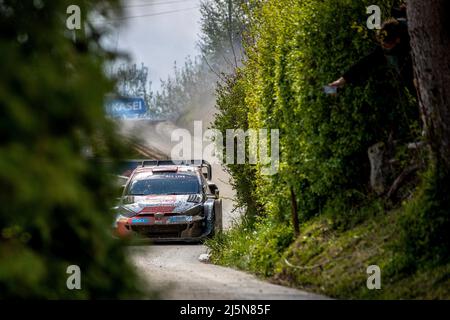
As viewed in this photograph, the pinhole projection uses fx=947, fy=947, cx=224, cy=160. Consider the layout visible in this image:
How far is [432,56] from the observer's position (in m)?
11.2

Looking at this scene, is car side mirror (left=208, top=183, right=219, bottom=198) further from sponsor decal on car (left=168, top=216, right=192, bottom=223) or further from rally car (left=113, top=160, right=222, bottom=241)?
sponsor decal on car (left=168, top=216, right=192, bottom=223)

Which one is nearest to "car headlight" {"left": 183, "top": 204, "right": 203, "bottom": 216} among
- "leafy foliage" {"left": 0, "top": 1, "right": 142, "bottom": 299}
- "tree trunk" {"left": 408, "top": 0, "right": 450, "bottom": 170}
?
"tree trunk" {"left": 408, "top": 0, "right": 450, "bottom": 170}

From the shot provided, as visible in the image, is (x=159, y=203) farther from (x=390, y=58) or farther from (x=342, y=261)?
(x=342, y=261)

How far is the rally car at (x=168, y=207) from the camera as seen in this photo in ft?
64.3

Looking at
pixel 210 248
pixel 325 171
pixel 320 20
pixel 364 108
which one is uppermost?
pixel 320 20

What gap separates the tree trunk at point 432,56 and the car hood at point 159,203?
9255 millimetres

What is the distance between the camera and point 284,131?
1472cm

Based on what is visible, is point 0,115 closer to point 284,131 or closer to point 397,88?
point 397,88

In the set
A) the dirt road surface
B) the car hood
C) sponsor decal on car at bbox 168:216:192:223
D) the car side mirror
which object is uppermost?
the car side mirror

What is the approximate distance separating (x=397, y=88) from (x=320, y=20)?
1.63 m

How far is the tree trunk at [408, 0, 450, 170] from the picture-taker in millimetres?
11094

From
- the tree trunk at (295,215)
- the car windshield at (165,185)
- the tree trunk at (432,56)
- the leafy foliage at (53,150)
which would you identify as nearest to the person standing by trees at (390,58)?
the tree trunk at (432,56)

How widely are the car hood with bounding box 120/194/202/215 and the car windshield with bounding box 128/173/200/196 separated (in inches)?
15.9
